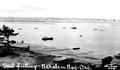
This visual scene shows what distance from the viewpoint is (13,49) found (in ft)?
171

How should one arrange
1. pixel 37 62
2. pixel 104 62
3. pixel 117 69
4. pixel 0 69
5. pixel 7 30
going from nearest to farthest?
pixel 0 69, pixel 117 69, pixel 104 62, pixel 37 62, pixel 7 30

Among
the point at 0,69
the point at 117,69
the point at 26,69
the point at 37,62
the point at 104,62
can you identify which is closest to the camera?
the point at 0,69

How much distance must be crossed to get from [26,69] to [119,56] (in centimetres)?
2636

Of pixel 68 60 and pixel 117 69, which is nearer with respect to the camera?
pixel 117 69

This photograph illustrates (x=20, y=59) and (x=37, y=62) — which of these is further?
(x=20, y=59)

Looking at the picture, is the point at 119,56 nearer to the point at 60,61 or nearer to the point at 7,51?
the point at 60,61

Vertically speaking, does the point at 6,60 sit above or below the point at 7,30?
below

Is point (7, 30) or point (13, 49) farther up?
point (7, 30)

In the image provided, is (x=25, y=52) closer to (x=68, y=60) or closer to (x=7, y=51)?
(x=7, y=51)

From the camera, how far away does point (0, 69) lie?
27875mm

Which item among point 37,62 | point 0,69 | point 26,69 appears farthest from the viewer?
point 37,62

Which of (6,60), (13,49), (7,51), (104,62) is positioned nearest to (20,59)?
(6,60)

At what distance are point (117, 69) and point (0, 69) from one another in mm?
19484

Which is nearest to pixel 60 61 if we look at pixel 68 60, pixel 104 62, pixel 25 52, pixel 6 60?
pixel 68 60
